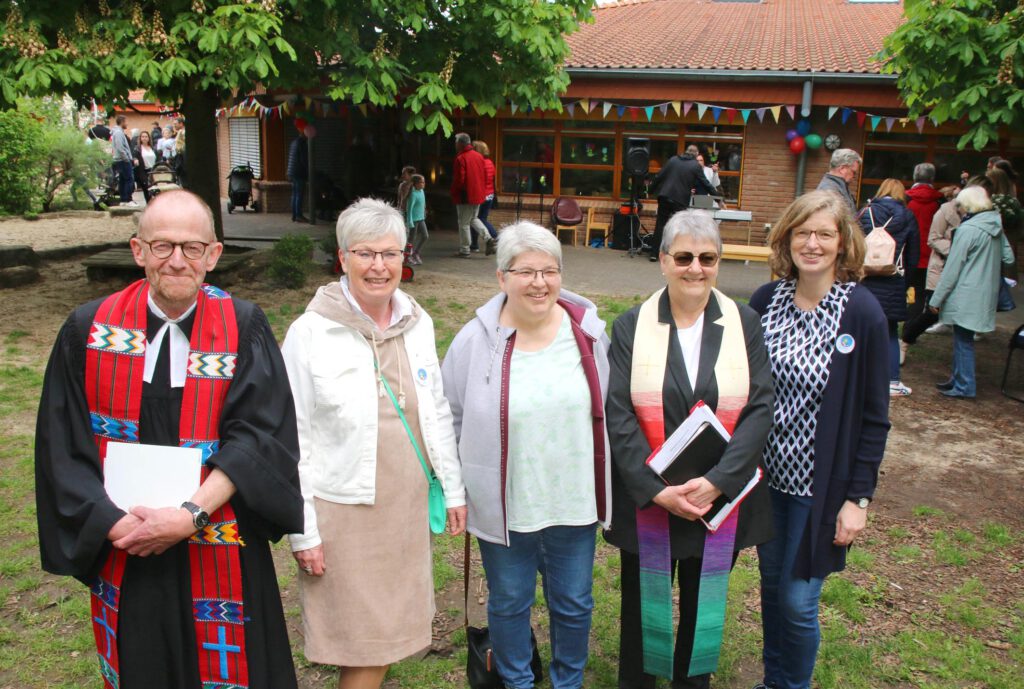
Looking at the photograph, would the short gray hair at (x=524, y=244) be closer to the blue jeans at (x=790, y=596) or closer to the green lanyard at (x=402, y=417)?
the green lanyard at (x=402, y=417)

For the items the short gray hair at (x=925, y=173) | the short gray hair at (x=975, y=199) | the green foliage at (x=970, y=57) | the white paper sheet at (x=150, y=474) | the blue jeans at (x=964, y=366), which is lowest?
the blue jeans at (x=964, y=366)

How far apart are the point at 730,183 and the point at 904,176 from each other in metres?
2.98

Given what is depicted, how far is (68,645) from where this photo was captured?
350 centimetres

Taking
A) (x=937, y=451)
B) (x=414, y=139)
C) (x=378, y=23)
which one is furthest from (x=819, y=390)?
(x=414, y=139)

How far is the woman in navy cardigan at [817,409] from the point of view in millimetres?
2781

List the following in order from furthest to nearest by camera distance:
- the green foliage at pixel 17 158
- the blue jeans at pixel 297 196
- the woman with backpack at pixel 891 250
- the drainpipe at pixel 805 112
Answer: the blue jeans at pixel 297 196 → the green foliage at pixel 17 158 → the drainpipe at pixel 805 112 → the woman with backpack at pixel 891 250

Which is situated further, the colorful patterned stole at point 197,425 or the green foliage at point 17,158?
the green foliage at point 17,158

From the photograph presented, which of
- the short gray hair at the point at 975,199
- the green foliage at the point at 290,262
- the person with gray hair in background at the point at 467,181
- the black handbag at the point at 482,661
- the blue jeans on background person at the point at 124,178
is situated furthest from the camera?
the blue jeans on background person at the point at 124,178

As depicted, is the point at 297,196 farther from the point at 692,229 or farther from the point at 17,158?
the point at 692,229

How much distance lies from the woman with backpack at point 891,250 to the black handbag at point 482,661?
4253mm

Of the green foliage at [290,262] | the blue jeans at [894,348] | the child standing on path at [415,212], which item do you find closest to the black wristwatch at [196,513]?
the blue jeans at [894,348]

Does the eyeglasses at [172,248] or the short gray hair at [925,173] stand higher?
the short gray hair at [925,173]

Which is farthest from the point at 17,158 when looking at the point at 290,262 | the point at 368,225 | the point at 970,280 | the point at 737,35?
the point at 368,225

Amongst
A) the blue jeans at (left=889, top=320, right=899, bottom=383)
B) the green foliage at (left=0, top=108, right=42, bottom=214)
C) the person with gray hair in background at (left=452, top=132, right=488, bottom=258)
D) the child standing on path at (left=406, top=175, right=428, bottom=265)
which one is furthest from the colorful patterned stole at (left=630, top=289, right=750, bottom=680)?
the green foliage at (left=0, top=108, right=42, bottom=214)
